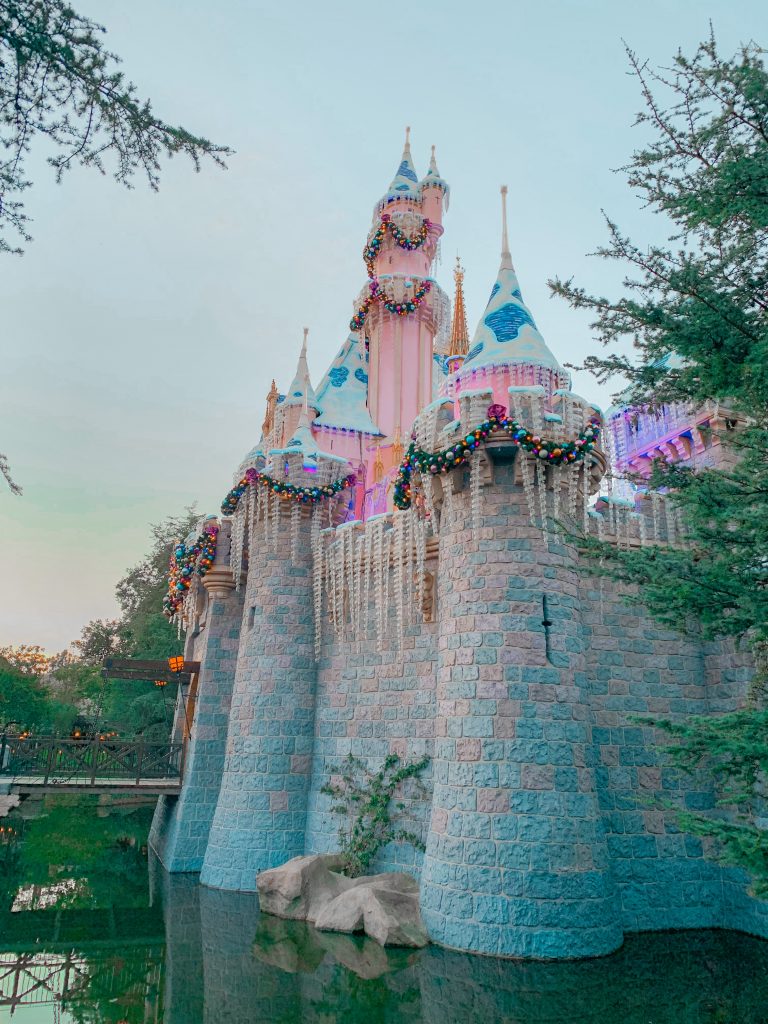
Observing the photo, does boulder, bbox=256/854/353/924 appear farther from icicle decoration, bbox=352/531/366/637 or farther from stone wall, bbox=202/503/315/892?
icicle decoration, bbox=352/531/366/637

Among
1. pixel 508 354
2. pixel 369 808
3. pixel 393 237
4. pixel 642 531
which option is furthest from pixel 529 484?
pixel 393 237

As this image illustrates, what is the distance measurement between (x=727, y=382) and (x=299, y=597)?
854 cm

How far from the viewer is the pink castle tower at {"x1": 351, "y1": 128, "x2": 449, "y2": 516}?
1802cm

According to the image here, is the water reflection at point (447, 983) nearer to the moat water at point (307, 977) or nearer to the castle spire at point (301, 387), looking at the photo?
the moat water at point (307, 977)

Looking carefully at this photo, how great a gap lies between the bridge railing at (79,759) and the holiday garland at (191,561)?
3299 millimetres

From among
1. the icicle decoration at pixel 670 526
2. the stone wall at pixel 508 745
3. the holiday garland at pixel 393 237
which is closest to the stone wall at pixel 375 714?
the stone wall at pixel 508 745

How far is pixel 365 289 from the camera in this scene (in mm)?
19031

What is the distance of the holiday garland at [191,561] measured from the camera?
1409cm

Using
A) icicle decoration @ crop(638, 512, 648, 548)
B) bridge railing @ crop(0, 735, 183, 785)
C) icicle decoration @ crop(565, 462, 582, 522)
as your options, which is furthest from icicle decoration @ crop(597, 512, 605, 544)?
bridge railing @ crop(0, 735, 183, 785)

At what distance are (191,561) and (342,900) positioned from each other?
7.87 metres

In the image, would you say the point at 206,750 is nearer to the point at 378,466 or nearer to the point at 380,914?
the point at 380,914

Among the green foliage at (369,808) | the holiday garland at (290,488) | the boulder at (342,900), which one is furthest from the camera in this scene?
the holiday garland at (290,488)

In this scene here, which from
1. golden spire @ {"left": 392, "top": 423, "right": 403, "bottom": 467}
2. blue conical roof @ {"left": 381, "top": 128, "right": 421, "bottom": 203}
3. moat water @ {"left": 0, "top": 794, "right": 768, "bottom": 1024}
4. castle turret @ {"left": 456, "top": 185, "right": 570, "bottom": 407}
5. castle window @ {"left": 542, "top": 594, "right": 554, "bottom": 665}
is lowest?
moat water @ {"left": 0, "top": 794, "right": 768, "bottom": 1024}

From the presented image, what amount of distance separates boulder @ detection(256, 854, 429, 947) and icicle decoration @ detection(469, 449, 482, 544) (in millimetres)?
4538
